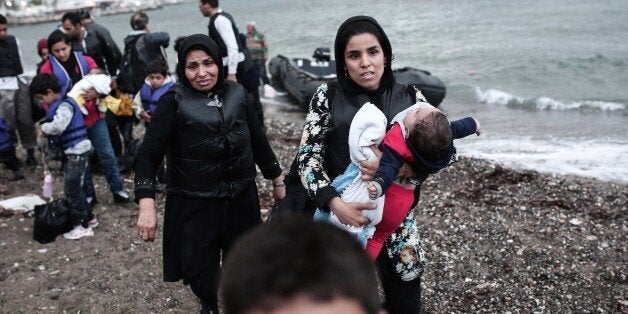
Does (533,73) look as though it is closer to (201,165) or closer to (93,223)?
(93,223)

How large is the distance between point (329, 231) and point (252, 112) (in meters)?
2.67

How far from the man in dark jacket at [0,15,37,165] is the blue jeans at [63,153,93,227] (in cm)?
284

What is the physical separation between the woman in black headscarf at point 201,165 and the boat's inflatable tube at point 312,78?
31.0 feet

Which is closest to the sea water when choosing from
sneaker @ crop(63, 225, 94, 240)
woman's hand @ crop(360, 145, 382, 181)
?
sneaker @ crop(63, 225, 94, 240)

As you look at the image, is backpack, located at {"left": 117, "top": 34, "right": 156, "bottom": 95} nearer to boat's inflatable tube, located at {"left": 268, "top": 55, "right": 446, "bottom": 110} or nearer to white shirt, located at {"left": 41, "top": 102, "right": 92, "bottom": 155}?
white shirt, located at {"left": 41, "top": 102, "right": 92, "bottom": 155}

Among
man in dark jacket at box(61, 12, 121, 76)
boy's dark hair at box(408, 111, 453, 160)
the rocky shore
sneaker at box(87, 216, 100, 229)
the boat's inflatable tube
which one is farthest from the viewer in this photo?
the boat's inflatable tube

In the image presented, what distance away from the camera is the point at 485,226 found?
5.82m

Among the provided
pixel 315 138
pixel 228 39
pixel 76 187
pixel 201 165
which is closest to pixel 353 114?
pixel 315 138

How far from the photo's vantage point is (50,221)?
5715 mm

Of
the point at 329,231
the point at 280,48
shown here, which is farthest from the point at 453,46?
the point at 329,231

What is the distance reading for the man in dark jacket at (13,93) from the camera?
7.45 m

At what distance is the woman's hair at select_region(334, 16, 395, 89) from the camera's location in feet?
8.84

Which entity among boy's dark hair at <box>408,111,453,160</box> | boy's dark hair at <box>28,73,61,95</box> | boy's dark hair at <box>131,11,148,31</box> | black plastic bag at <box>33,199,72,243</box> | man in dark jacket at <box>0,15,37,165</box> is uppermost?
boy's dark hair at <box>131,11,148,31</box>

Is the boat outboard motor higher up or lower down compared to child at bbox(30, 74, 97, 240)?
lower down
